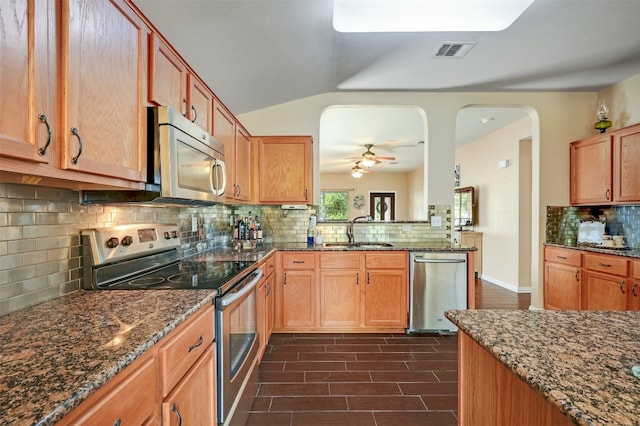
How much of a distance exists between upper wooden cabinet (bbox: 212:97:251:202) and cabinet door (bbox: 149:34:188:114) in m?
0.50

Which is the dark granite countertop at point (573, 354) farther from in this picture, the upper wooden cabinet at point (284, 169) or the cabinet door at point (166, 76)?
the upper wooden cabinet at point (284, 169)

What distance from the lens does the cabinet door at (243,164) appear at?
275cm

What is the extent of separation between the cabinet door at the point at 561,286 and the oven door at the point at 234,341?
3.20 meters

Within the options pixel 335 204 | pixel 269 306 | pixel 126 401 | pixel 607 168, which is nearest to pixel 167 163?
pixel 126 401

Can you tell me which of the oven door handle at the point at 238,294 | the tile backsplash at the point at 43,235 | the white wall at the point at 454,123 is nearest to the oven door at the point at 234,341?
the oven door handle at the point at 238,294

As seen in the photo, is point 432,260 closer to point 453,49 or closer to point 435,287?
point 435,287

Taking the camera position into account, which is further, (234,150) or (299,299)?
(299,299)

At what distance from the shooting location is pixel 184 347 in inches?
42.4

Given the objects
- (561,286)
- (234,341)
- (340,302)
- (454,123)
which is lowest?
(340,302)

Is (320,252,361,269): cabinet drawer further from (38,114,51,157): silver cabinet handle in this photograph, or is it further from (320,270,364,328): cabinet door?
(38,114,51,157): silver cabinet handle

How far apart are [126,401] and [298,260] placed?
2268 millimetres

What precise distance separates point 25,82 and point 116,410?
0.84m

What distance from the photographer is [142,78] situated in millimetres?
1299

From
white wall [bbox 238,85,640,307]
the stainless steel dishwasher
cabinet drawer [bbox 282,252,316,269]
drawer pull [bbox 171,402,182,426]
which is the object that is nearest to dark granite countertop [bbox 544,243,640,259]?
white wall [bbox 238,85,640,307]
